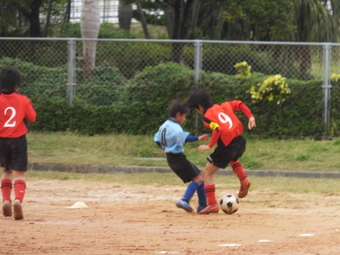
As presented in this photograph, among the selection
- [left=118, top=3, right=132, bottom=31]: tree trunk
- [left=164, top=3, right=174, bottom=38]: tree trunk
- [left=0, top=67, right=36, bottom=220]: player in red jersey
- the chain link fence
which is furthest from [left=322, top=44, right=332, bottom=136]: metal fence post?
[left=118, top=3, right=132, bottom=31]: tree trunk

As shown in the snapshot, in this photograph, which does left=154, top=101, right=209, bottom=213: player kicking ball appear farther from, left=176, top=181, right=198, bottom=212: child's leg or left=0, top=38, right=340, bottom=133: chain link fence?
left=0, top=38, right=340, bottom=133: chain link fence

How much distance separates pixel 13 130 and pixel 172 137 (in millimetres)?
1912

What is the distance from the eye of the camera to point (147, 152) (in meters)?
17.1

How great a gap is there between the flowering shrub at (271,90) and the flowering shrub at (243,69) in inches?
13.8

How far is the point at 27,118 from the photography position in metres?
9.63

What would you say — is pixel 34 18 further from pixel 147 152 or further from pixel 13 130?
pixel 13 130

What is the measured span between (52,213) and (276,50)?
10.5 meters

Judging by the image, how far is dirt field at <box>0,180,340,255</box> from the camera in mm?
7359

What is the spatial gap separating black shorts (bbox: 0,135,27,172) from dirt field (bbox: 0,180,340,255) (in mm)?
621

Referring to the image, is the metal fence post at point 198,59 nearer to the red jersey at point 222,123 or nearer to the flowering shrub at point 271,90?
the flowering shrub at point 271,90

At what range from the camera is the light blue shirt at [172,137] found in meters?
9.96

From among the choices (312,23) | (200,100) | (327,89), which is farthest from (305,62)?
(200,100)

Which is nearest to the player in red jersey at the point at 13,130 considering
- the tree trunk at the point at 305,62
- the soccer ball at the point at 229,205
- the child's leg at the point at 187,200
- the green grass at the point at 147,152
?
the child's leg at the point at 187,200

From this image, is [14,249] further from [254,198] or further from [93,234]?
[254,198]
